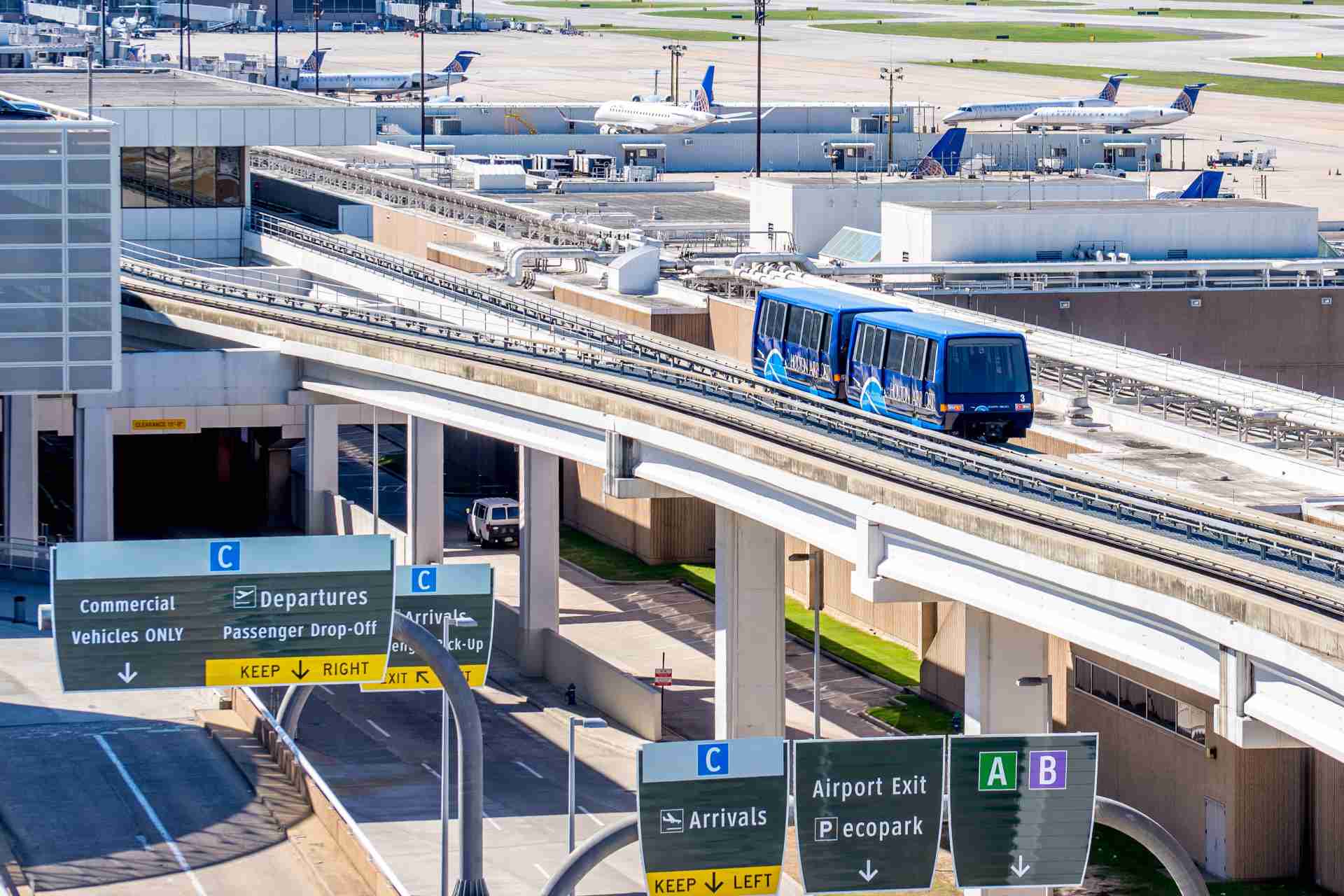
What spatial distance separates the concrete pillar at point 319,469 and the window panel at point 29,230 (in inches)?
514

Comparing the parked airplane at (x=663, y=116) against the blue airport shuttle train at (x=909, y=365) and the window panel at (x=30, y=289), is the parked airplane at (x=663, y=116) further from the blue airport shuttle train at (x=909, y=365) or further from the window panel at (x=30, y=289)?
the blue airport shuttle train at (x=909, y=365)

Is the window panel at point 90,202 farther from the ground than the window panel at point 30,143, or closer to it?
closer to it

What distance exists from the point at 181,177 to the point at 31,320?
25613 mm

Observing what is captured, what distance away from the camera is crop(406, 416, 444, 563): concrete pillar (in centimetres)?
7194

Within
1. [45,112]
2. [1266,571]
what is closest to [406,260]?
[45,112]

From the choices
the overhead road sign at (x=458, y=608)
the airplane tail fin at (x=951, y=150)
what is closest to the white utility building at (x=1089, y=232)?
the overhead road sign at (x=458, y=608)

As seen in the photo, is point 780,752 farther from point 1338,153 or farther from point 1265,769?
point 1338,153

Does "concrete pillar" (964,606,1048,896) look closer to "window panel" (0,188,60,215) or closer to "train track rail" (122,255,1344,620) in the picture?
"train track rail" (122,255,1344,620)

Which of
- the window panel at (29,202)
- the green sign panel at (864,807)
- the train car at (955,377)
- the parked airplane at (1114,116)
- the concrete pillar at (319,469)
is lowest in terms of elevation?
the concrete pillar at (319,469)

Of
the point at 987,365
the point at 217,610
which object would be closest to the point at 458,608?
the point at 217,610

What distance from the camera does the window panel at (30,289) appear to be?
67.7 meters

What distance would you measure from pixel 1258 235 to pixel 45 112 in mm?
46294

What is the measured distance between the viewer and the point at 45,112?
7638 centimetres

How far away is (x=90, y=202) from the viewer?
68562 mm
